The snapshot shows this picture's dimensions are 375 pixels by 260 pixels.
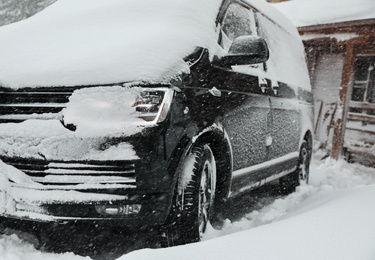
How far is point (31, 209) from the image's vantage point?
2.23m

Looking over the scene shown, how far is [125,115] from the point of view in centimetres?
217

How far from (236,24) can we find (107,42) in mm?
1348

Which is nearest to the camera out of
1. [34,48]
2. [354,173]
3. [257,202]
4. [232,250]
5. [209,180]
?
[232,250]

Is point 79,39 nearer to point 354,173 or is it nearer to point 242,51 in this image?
point 242,51

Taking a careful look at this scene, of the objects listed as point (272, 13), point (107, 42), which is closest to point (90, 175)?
point (107, 42)

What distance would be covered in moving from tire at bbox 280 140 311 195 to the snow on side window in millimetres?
878

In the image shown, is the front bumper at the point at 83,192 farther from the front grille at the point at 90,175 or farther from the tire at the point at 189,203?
the tire at the point at 189,203

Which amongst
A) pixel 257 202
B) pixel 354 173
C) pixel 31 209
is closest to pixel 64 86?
pixel 31 209

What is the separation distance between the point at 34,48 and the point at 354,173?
22.3 ft

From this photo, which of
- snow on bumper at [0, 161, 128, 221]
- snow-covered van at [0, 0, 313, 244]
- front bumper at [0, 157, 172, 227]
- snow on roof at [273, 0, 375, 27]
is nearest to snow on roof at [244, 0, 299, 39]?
snow-covered van at [0, 0, 313, 244]

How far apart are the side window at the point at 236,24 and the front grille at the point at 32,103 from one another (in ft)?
4.40

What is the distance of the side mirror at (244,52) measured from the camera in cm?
276

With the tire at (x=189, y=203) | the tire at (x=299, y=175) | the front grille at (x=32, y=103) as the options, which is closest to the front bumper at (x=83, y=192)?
the tire at (x=189, y=203)

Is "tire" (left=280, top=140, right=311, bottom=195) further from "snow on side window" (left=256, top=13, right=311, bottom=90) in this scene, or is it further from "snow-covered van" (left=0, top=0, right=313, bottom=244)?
"snow-covered van" (left=0, top=0, right=313, bottom=244)
